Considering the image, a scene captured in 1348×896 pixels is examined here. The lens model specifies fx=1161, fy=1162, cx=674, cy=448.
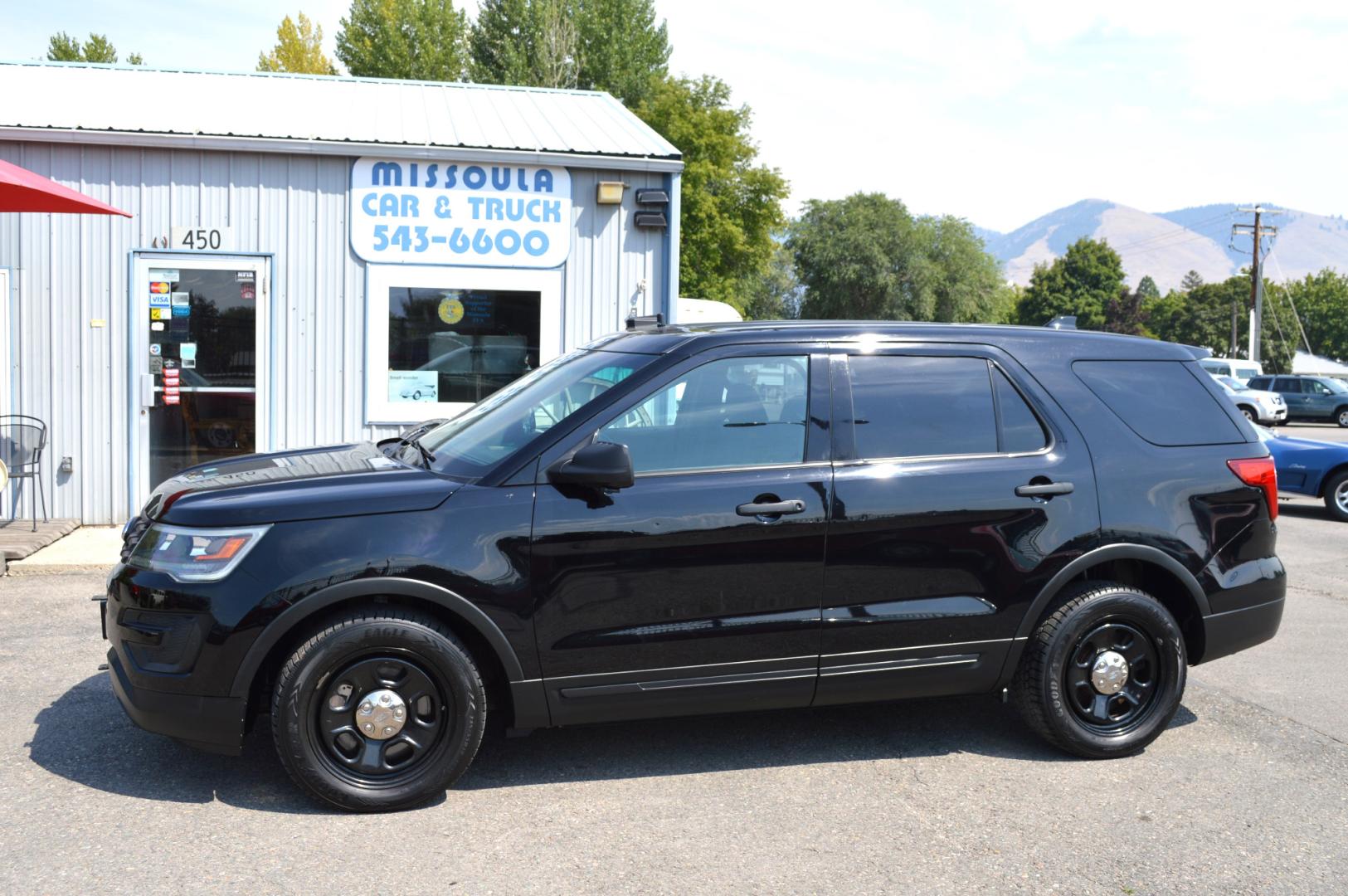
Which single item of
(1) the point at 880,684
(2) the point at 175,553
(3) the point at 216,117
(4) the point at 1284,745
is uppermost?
(3) the point at 216,117

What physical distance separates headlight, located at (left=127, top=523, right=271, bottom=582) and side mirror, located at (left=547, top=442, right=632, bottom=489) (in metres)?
1.08

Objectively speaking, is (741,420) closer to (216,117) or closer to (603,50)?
(216,117)

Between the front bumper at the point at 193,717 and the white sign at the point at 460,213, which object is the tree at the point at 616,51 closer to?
the white sign at the point at 460,213

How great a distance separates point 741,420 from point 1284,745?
112 inches

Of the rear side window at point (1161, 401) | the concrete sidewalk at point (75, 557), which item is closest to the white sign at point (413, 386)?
the concrete sidewalk at point (75, 557)

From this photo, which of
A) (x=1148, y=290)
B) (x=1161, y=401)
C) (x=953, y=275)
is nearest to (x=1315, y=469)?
(x=1161, y=401)

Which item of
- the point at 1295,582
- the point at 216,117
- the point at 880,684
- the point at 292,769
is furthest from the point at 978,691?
the point at 216,117

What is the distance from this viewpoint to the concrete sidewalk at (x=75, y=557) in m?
8.27

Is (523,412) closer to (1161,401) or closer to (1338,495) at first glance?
(1161,401)

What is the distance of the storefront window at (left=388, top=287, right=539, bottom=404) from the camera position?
10758 millimetres

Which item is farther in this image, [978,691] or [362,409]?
[362,409]

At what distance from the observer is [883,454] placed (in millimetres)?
4652

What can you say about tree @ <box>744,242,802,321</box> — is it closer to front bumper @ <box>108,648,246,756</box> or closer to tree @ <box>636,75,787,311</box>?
tree @ <box>636,75,787,311</box>

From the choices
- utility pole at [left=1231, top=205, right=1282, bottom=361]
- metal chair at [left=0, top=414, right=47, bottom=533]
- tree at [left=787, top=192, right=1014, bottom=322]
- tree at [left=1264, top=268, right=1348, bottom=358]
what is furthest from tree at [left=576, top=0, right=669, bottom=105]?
tree at [left=1264, top=268, right=1348, bottom=358]
